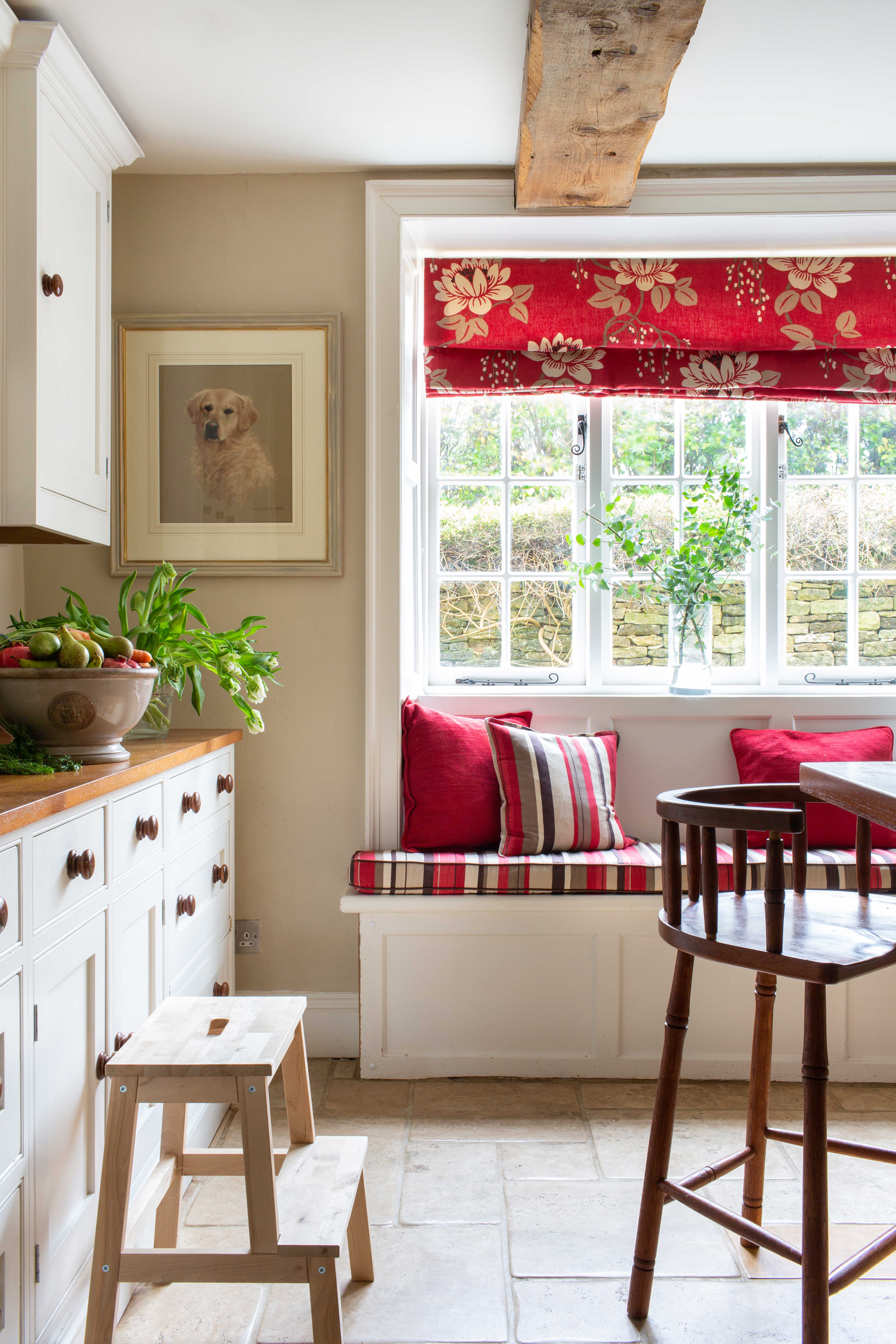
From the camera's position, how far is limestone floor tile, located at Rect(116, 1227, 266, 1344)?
1.61 meters

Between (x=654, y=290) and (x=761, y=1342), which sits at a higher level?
(x=654, y=290)

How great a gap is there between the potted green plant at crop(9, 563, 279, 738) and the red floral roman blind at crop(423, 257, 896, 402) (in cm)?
116

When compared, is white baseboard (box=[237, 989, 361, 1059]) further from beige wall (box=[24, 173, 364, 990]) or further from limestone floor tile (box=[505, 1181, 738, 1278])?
limestone floor tile (box=[505, 1181, 738, 1278])

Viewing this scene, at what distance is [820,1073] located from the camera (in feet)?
4.54

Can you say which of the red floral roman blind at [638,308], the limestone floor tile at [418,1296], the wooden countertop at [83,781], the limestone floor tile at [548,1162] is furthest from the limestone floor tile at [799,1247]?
the red floral roman blind at [638,308]

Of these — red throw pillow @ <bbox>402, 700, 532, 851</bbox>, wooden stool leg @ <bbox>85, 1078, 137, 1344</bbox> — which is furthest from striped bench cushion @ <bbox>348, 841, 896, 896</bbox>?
wooden stool leg @ <bbox>85, 1078, 137, 1344</bbox>

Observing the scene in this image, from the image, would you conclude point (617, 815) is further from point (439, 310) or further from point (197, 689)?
point (439, 310)

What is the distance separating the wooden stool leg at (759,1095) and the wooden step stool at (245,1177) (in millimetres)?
779

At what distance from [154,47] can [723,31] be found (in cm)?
132

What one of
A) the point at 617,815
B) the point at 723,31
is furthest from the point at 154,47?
the point at 617,815

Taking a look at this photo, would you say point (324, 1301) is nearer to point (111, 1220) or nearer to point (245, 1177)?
point (245, 1177)

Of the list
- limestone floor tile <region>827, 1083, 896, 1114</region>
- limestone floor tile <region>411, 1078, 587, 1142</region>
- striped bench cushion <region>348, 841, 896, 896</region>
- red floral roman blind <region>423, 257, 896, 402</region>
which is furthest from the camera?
red floral roman blind <region>423, 257, 896, 402</region>

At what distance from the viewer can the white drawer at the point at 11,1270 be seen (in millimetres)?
1296

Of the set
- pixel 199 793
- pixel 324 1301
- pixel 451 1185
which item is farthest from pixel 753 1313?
pixel 199 793
